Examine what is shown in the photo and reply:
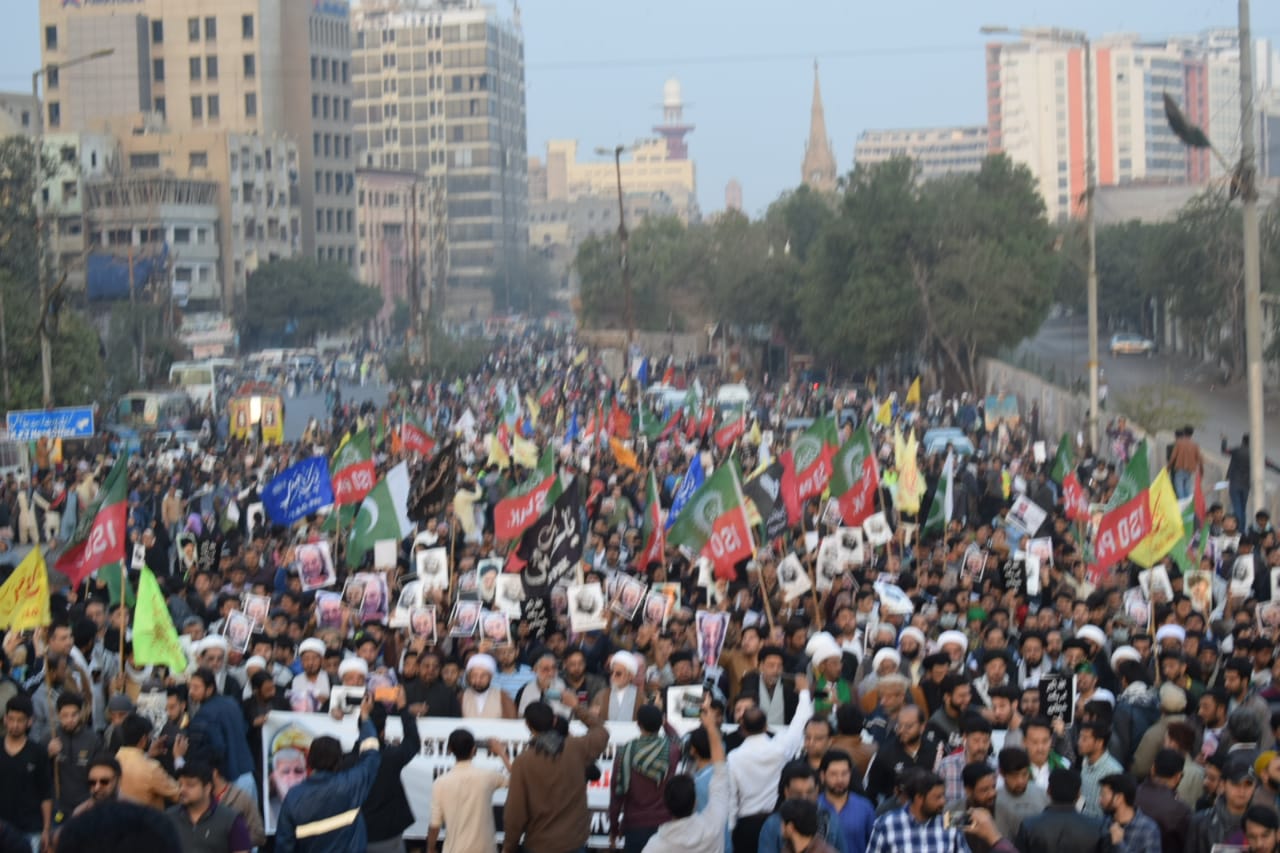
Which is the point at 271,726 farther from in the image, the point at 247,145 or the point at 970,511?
the point at 247,145

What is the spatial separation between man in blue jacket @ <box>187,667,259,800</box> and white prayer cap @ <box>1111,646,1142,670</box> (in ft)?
14.8

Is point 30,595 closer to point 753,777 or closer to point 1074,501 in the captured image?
point 753,777

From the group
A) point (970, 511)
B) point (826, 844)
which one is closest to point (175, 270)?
point (970, 511)

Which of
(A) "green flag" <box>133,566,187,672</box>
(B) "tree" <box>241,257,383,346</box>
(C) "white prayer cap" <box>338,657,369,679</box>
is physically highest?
(B) "tree" <box>241,257,383,346</box>

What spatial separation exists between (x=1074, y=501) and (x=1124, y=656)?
289 inches

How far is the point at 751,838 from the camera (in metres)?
8.70

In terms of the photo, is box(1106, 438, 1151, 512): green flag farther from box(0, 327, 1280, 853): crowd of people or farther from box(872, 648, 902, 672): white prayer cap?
box(872, 648, 902, 672): white prayer cap

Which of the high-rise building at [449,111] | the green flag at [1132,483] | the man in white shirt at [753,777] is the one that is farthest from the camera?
the high-rise building at [449,111]

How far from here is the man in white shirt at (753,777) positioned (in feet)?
28.5

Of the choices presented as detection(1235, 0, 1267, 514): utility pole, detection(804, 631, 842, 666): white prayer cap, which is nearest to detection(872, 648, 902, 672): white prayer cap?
detection(804, 631, 842, 666): white prayer cap

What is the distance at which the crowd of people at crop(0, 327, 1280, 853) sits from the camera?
7.93 metres

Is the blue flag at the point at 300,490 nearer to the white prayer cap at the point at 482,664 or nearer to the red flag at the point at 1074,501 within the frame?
the red flag at the point at 1074,501

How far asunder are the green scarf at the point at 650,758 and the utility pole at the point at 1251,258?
12306mm

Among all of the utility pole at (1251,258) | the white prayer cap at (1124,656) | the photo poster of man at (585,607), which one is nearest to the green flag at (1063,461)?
the utility pole at (1251,258)
